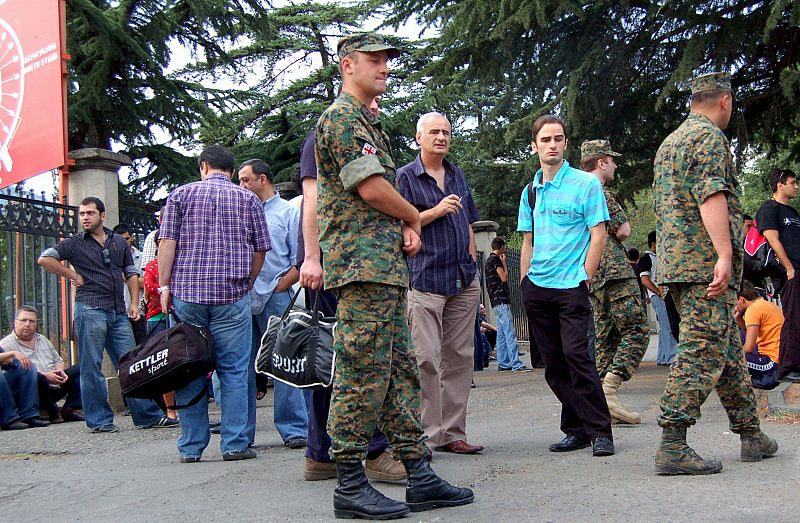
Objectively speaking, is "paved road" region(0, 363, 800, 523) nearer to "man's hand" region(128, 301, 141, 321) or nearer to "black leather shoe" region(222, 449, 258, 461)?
"black leather shoe" region(222, 449, 258, 461)

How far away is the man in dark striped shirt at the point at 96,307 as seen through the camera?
26.9 ft

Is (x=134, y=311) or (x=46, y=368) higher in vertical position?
(x=134, y=311)

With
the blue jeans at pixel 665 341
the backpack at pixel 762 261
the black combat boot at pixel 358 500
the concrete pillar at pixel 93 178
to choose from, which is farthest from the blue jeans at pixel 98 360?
the blue jeans at pixel 665 341

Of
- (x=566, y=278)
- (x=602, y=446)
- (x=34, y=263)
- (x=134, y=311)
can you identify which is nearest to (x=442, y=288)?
(x=566, y=278)

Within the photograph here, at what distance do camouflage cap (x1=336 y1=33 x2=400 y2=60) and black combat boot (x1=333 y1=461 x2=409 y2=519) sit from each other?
6.21 ft

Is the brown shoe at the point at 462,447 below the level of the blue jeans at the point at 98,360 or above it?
below

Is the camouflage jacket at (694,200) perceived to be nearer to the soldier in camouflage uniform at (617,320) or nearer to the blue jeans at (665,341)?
the soldier in camouflage uniform at (617,320)

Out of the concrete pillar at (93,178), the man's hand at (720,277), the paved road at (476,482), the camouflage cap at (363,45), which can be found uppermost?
the concrete pillar at (93,178)

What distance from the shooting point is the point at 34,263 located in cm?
957

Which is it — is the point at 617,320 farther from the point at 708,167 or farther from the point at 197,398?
the point at 197,398

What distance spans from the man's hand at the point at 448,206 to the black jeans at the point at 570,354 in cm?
70

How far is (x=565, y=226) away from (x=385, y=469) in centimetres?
195

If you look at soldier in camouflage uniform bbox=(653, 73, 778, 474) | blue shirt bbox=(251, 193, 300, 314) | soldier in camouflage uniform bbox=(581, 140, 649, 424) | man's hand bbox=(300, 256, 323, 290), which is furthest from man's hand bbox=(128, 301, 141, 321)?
soldier in camouflage uniform bbox=(653, 73, 778, 474)

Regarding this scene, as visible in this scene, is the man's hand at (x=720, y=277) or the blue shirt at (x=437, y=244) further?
the blue shirt at (x=437, y=244)
